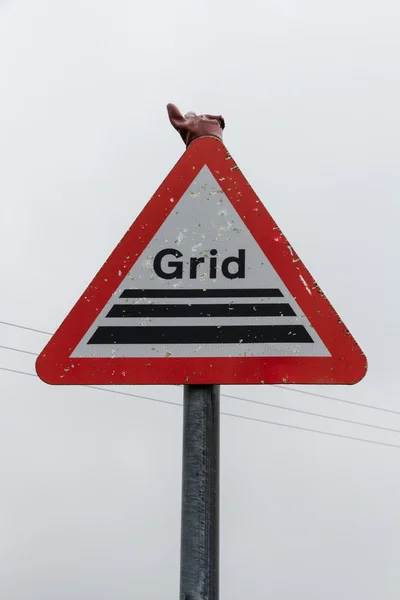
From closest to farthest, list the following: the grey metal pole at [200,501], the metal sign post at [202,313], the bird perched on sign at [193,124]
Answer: the grey metal pole at [200,501] < the metal sign post at [202,313] < the bird perched on sign at [193,124]

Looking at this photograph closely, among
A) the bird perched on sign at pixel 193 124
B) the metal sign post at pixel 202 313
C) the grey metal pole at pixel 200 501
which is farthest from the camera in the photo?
the bird perched on sign at pixel 193 124

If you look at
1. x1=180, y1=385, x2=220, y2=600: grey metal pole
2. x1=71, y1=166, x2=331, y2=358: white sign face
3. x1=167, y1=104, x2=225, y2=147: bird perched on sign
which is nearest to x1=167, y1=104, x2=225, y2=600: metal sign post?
x1=180, y1=385, x2=220, y2=600: grey metal pole

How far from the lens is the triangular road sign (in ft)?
4.66

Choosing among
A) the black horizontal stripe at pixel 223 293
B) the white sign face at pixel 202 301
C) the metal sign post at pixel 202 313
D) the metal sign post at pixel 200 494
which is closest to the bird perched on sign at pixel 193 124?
the metal sign post at pixel 202 313

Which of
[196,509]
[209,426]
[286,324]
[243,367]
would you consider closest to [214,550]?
[196,509]

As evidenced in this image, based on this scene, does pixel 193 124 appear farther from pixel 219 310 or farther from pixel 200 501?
pixel 200 501

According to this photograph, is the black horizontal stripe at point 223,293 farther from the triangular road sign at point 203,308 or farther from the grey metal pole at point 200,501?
the grey metal pole at point 200,501

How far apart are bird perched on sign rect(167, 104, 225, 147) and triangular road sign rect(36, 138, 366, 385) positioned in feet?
0.30

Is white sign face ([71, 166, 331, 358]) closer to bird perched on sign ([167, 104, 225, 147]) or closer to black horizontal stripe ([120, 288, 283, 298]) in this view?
black horizontal stripe ([120, 288, 283, 298])

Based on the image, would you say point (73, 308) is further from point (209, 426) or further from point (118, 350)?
point (209, 426)

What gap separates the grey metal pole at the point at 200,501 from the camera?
128cm

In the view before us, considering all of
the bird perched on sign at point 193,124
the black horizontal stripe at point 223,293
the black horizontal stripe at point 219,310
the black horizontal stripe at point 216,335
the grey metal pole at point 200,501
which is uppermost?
the bird perched on sign at point 193,124

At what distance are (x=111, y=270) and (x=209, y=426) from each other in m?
0.39

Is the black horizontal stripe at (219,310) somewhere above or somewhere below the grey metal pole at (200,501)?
above
